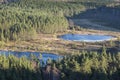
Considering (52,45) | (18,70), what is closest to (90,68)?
(18,70)

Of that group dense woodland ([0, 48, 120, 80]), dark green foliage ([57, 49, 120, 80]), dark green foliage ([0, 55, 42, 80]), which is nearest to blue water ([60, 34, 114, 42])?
dark green foliage ([57, 49, 120, 80])

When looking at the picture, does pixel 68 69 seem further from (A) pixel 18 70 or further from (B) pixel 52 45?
(B) pixel 52 45

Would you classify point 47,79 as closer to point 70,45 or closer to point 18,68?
point 18,68

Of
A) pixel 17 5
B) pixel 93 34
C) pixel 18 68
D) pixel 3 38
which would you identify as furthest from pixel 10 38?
pixel 17 5

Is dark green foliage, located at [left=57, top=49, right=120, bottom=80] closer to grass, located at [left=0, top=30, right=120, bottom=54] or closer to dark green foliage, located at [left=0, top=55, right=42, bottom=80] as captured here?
dark green foliage, located at [left=0, top=55, right=42, bottom=80]

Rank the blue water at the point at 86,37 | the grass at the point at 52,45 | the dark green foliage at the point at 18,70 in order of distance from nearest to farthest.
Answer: the dark green foliage at the point at 18,70 → the grass at the point at 52,45 → the blue water at the point at 86,37

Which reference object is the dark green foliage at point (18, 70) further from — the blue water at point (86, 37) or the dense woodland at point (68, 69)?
the blue water at point (86, 37)

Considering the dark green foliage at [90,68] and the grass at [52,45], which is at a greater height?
the dark green foliage at [90,68]

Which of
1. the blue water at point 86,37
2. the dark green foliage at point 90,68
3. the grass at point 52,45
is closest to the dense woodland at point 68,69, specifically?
the dark green foliage at point 90,68
